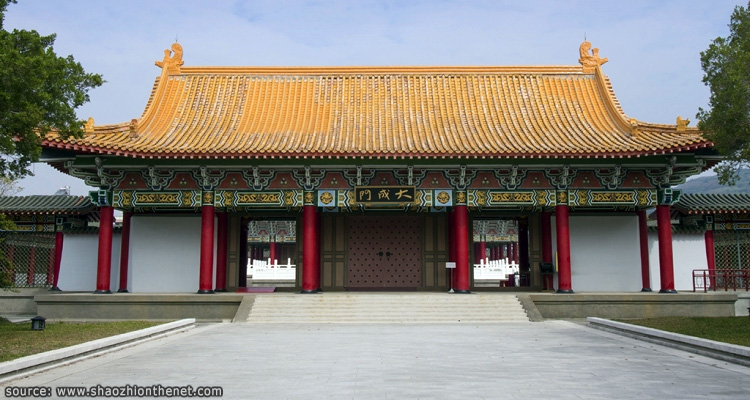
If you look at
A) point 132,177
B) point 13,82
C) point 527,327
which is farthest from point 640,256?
point 13,82

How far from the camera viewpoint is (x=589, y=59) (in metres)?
22.7

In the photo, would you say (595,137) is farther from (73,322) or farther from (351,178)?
(73,322)

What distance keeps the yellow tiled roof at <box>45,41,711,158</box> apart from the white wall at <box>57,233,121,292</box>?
12.8 feet

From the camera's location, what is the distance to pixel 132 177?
18.8 m

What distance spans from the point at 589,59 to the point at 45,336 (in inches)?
765

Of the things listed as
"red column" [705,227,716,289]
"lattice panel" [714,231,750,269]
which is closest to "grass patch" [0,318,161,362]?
"red column" [705,227,716,289]

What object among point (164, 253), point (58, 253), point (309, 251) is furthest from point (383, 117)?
point (58, 253)

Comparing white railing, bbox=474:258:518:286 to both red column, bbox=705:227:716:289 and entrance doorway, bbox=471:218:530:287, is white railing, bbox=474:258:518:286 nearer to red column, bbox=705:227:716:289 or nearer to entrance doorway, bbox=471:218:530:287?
entrance doorway, bbox=471:218:530:287

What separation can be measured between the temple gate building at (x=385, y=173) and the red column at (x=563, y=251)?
0.15 feet

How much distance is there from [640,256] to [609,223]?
140 centimetres

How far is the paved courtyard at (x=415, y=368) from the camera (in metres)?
7.28

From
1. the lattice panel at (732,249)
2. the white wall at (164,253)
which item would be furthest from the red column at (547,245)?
the white wall at (164,253)

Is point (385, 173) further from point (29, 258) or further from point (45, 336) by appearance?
point (29, 258)

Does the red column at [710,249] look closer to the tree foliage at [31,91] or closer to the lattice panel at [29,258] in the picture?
the tree foliage at [31,91]
